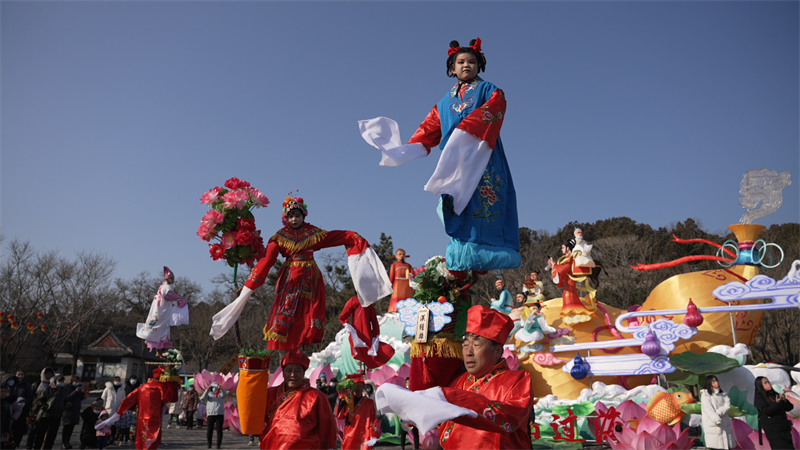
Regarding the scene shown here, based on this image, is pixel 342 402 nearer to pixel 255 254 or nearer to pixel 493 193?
pixel 255 254

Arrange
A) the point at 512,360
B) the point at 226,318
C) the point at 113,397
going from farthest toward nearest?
the point at 113,397 → the point at 512,360 → the point at 226,318

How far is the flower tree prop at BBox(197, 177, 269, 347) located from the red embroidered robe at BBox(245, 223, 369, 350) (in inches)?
7.0

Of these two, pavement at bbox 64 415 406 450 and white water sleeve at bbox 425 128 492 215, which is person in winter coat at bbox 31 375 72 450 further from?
white water sleeve at bbox 425 128 492 215

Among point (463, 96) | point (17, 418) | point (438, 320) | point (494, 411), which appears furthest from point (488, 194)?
point (17, 418)

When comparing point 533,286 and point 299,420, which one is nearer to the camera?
point 299,420

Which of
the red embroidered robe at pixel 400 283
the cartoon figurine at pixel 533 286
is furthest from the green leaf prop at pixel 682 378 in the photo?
the red embroidered robe at pixel 400 283

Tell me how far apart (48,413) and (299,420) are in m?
7.34

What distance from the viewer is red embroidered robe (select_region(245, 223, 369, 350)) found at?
5.12 meters

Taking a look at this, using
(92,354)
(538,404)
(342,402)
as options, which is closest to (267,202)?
(342,402)

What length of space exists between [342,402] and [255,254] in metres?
5.58

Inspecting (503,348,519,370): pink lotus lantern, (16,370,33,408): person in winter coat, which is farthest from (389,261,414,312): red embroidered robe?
(16,370,33,408): person in winter coat

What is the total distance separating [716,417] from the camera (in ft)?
27.8

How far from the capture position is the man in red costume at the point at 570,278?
40.0 ft

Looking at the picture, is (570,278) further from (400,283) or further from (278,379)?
(278,379)
